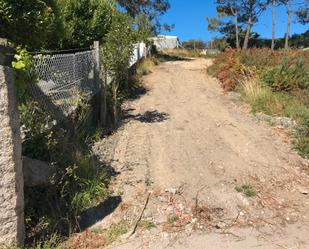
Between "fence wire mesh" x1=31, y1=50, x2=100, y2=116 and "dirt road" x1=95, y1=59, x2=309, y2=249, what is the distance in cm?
100

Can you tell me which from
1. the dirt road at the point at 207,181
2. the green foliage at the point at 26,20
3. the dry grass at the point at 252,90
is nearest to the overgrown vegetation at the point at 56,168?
the dirt road at the point at 207,181

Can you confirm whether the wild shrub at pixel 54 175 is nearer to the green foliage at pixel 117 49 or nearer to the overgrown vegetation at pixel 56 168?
the overgrown vegetation at pixel 56 168

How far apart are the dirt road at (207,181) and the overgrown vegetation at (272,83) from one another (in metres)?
0.53

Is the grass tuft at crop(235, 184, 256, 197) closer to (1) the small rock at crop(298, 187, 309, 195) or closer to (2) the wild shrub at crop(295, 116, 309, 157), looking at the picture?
(1) the small rock at crop(298, 187, 309, 195)

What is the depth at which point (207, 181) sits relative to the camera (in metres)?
5.79

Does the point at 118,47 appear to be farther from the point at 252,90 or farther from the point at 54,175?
the point at 54,175

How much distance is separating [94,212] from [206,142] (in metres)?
3.11

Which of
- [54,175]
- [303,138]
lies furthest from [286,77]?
[54,175]

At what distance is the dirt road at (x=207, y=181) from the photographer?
15.1 feet

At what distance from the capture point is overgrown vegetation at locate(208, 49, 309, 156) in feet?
29.4

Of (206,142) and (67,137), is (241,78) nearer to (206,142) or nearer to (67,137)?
(206,142)

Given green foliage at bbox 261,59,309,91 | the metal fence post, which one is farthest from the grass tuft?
green foliage at bbox 261,59,309,91

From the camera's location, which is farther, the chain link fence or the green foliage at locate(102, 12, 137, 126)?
the green foliage at locate(102, 12, 137, 126)

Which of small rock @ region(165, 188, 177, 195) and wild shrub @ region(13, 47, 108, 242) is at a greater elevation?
wild shrub @ region(13, 47, 108, 242)
